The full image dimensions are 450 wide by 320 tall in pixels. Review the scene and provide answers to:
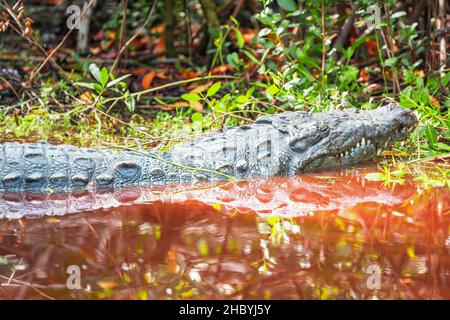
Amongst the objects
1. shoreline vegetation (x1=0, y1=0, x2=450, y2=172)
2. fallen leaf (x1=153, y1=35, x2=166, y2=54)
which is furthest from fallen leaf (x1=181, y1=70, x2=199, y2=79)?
fallen leaf (x1=153, y1=35, x2=166, y2=54)

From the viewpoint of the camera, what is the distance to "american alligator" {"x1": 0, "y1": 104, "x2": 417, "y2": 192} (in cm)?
465

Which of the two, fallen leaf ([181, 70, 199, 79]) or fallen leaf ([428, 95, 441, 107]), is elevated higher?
fallen leaf ([181, 70, 199, 79])

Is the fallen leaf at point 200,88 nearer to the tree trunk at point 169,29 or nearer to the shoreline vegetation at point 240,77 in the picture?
the shoreline vegetation at point 240,77

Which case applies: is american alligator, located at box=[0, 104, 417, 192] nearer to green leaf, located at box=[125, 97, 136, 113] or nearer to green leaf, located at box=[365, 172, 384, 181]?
green leaf, located at box=[365, 172, 384, 181]

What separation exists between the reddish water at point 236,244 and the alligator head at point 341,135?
0.45m

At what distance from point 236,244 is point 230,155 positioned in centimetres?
174

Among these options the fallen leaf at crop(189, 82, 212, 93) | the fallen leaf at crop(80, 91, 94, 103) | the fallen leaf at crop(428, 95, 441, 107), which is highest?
the fallen leaf at crop(189, 82, 212, 93)

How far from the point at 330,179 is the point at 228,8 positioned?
4.43m

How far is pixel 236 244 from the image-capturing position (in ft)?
10.4

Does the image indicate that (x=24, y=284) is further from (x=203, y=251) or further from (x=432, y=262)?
(x=432, y=262)

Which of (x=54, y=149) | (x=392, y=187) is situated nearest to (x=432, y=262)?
(x=392, y=187)

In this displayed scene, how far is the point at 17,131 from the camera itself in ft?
20.3

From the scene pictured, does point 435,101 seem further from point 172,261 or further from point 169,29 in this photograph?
point 169,29

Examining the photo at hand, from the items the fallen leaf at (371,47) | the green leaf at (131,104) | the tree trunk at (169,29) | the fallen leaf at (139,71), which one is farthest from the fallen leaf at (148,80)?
the fallen leaf at (371,47)
